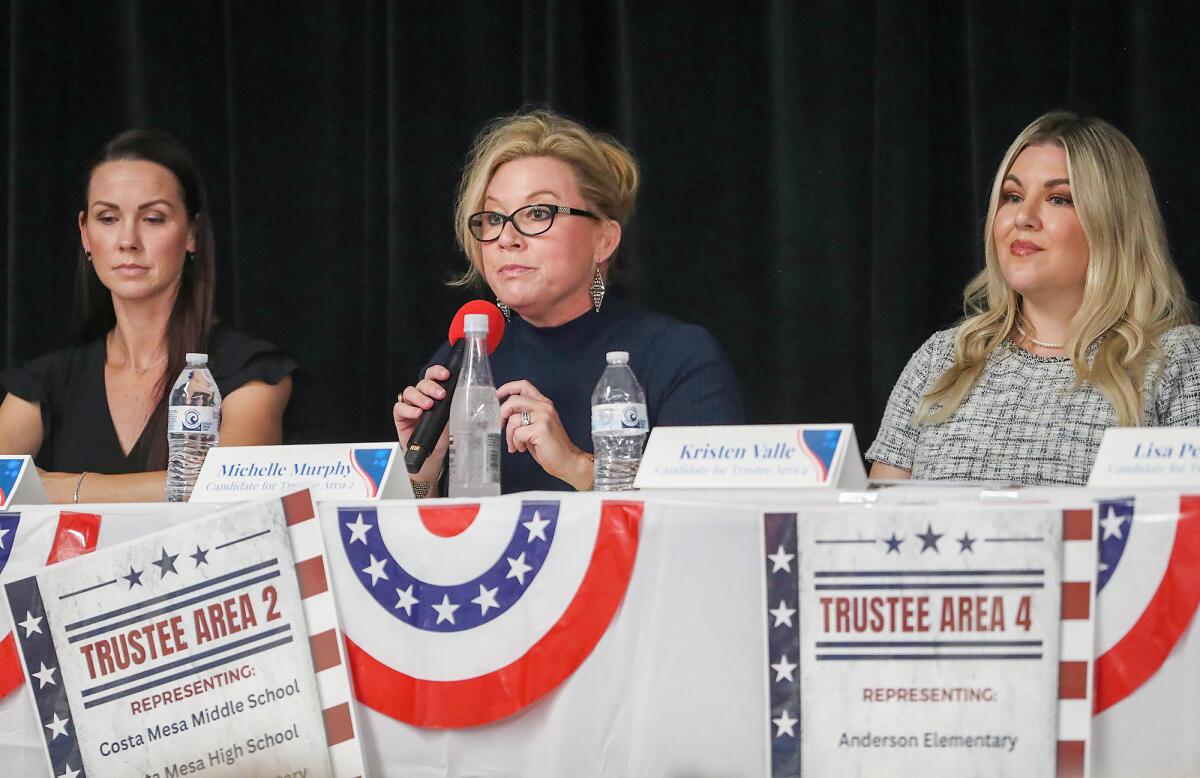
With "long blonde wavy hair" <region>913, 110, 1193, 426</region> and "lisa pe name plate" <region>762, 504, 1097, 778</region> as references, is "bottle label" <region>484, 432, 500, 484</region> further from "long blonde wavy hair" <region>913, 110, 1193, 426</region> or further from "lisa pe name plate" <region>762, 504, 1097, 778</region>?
"long blonde wavy hair" <region>913, 110, 1193, 426</region>

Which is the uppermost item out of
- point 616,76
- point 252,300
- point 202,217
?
point 616,76

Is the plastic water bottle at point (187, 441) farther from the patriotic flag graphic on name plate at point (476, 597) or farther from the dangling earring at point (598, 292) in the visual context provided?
the dangling earring at point (598, 292)

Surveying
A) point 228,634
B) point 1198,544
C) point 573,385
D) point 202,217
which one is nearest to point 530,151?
point 573,385

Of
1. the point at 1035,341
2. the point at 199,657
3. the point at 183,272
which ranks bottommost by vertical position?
the point at 199,657

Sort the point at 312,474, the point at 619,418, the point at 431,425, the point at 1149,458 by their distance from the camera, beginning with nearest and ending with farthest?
the point at 1149,458 → the point at 312,474 → the point at 619,418 → the point at 431,425

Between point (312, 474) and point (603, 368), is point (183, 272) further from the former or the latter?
point (312, 474)

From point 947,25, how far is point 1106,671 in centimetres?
167

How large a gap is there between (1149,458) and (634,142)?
4.96 ft

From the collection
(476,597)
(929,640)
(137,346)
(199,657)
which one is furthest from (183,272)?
(929,640)

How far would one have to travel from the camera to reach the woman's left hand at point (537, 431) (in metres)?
1.67

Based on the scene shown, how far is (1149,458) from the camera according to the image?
1189 mm

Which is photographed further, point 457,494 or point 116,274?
point 116,274

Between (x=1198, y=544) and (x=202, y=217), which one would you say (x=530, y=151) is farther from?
(x=1198, y=544)

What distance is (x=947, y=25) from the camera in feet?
7.97
